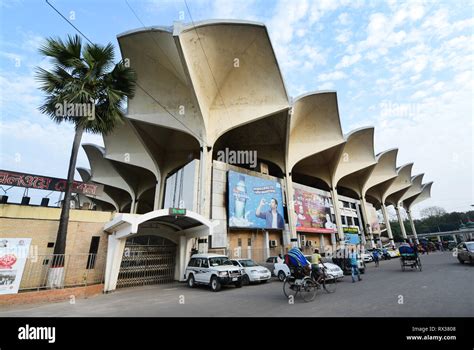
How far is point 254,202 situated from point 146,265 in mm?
12564

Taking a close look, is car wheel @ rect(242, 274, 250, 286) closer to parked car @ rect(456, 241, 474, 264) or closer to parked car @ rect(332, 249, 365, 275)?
parked car @ rect(332, 249, 365, 275)

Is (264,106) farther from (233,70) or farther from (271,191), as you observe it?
(271,191)

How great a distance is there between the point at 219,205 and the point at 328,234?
831 inches

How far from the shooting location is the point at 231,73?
74.5ft

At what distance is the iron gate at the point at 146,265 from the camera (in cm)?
1321

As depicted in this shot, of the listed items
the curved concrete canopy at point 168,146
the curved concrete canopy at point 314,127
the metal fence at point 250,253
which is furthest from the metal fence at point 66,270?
the curved concrete canopy at point 314,127

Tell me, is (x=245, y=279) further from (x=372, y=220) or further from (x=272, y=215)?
(x=372, y=220)

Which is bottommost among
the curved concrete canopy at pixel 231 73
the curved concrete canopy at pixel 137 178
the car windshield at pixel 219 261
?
the car windshield at pixel 219 261

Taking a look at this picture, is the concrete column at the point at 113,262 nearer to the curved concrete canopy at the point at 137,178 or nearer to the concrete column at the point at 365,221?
the curved concrete canopy at the point at 137,178

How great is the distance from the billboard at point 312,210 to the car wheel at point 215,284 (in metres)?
18.8

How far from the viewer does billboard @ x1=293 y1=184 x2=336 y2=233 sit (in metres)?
29.8

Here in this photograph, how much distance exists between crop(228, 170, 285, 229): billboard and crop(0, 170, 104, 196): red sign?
1120cm

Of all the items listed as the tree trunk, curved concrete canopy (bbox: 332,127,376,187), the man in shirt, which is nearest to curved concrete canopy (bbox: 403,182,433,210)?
curved concrete canopy (bbox: 332,127,376,187)

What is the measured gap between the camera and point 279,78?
22.9 m
